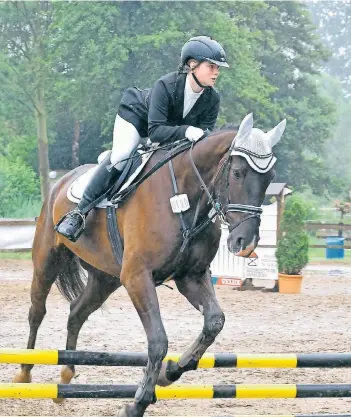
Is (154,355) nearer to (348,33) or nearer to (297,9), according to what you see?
(297,9)

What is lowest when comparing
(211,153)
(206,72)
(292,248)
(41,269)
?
(292,248)

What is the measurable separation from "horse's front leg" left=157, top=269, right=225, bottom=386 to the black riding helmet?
4.43 ft

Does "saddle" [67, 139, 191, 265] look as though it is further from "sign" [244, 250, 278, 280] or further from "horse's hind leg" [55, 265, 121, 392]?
"sign" [244, 250, 278, 280]

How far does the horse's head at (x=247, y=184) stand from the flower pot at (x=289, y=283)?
9.48 meters

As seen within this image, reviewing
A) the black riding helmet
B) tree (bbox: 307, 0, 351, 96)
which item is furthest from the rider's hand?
tree (bbox: 307, 0, 351, 96)

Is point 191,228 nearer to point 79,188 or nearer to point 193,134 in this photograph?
point 193,134

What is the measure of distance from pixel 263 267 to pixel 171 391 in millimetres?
9174

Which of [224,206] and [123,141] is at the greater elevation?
[123,141]

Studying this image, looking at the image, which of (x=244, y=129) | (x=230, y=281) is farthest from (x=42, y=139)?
(x=244, y=129)

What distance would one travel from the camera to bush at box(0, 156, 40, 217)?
26.4m

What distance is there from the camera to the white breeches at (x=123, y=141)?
572 centimetres

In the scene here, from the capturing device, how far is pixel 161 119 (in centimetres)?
541

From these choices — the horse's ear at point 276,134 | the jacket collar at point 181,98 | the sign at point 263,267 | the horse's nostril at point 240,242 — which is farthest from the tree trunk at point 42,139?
the horse's nostril at point 240,242

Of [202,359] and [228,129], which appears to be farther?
[202,359]
